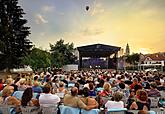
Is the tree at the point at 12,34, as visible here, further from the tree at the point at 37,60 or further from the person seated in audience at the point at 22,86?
the person seated in audience at the point at 22,86

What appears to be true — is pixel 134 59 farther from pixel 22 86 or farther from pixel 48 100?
pixel 48 100

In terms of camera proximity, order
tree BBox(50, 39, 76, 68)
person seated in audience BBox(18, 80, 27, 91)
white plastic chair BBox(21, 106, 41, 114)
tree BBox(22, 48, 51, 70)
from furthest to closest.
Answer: tree BBox(50, 39, 76, 68) < tree BBox(22, 48, 51, 70) < person seated in audience BBox(18, 80, 27, 91) < white plastic chair BBox(21, 106, 41, 114)

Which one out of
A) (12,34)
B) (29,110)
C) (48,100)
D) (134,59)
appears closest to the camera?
(29,110)

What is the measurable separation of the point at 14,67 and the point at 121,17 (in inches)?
602

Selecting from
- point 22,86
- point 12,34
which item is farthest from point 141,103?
point 12,34

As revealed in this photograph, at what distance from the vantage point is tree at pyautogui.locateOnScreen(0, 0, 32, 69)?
139ft

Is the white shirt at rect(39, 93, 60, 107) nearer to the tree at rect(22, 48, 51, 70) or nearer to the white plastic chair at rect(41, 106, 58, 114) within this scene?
the white plastic chair at rect(41, 106, 58, 114)

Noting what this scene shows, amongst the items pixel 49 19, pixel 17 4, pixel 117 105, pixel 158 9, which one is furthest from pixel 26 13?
pixel 117 105

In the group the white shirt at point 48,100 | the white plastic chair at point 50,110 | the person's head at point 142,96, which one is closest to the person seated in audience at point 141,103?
the person's head at point 142,96

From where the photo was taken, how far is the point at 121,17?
41156 millimetres

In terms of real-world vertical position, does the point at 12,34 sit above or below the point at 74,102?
above

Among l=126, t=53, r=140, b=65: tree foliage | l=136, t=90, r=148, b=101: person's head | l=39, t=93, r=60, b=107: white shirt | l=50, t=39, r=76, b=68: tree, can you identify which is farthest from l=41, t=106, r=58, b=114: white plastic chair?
l=126, t=53, r=140, b=65: tree foliage

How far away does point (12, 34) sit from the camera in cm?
4406

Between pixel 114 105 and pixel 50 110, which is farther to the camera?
pixel 114 105
